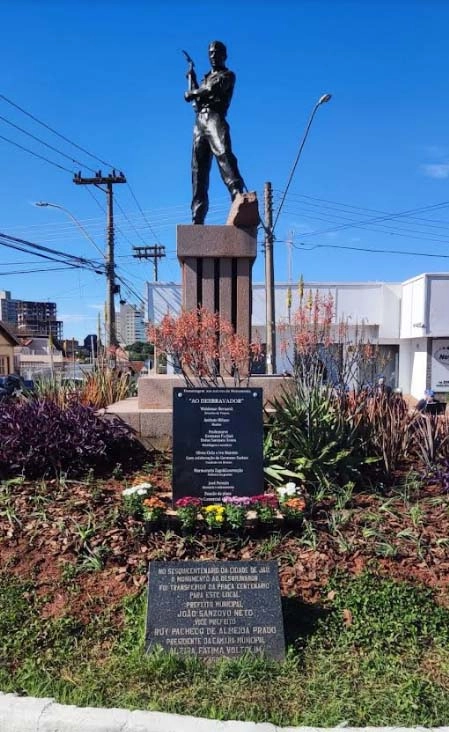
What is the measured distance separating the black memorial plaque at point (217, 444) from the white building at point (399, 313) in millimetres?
19277

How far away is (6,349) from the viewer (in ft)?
162

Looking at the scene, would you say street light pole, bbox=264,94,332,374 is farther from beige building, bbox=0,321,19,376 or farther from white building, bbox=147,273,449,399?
beige building, bbox=0,321,19,376

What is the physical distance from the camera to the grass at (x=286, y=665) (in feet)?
8.78

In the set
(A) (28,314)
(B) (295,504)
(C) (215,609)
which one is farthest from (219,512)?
(A) (28,314)

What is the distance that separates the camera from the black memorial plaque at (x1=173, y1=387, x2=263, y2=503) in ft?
14.9

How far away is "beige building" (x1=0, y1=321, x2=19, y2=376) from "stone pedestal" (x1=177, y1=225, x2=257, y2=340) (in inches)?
1687

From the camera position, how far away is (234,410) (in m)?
4.59

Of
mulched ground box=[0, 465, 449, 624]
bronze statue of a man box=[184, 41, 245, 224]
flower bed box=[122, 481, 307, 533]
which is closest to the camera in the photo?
mulched ground box=[0, 465, 449, 624]

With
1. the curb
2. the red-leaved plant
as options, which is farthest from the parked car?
the curb

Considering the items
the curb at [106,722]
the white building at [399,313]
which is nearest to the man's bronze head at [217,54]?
the curb at [106,722]

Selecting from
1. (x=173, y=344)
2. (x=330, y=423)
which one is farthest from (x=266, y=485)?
(x=173, y=344)

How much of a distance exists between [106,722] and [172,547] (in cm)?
158

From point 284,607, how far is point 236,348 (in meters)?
3.23

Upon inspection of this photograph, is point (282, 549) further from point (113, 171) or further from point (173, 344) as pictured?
point (113, 171)
